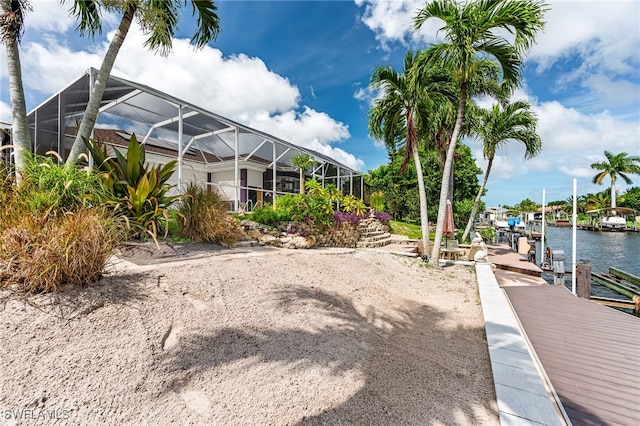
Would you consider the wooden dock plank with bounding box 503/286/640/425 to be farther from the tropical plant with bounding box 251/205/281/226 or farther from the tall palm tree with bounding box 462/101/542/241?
the tall palm tree with bounding box 462/101/542/241

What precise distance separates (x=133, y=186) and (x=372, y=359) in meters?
4.81

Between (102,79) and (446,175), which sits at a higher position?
(102,79)

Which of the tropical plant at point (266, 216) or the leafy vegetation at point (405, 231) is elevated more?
the tropical plant at point (266, 216)

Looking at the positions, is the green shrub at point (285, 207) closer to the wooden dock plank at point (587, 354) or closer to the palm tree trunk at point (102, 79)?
the palm tree trunk at point (102, 79)

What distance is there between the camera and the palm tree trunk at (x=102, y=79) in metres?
5.01

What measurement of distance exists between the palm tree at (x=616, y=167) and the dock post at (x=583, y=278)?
48.1 meters

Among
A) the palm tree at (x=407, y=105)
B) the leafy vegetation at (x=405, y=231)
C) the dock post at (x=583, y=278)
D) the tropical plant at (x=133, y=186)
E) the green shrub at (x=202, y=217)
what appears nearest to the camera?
the tropical plant at (x=133, y=186)

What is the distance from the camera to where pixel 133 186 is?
461 centimetres

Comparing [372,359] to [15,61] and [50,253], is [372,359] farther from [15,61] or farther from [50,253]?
[15,61]

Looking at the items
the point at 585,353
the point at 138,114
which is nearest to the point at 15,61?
the point at 138,114

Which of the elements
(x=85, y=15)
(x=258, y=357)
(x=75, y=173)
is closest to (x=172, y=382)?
(x=258, y=357)

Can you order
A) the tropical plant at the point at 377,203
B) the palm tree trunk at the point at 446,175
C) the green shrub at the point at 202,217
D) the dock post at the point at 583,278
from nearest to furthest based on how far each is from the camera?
the green shrub at the point at 202,217
the palm tree trunk at the point at 446,175
the dock post at the point at 583,278
the tropical plant at the point at 377,203

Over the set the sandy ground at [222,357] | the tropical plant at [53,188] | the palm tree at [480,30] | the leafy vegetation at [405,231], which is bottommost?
the sandy ground at [222,357]

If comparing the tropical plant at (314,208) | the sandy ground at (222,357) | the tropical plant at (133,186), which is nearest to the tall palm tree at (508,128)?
the tropical plant at (314,208)
